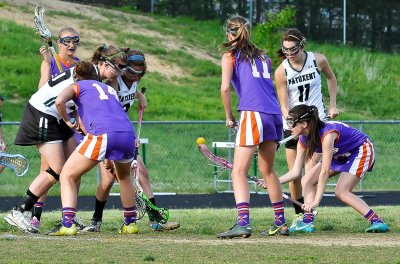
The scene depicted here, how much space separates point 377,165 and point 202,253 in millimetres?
14993

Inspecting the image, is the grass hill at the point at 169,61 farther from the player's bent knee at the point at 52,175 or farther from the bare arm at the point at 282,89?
the bare arm at the point at 282,89

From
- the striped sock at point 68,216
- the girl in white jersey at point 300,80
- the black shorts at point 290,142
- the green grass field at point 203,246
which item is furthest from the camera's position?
the black shorts at point 290,142

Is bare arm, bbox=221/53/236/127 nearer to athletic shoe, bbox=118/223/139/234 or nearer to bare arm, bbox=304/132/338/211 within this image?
bare arm, bbox=304/132/338/211

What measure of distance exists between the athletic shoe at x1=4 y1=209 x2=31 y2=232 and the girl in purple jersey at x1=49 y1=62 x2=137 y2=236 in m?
0.51

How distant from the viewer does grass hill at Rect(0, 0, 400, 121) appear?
33.8 m

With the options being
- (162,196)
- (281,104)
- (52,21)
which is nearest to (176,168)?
(162,196)

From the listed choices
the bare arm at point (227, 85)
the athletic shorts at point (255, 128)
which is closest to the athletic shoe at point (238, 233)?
the athletic shorts at point (255, 128)

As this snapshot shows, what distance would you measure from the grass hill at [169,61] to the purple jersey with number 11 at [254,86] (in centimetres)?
2017

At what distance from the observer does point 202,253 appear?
8625mm

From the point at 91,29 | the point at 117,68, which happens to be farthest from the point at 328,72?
the point at 91,29

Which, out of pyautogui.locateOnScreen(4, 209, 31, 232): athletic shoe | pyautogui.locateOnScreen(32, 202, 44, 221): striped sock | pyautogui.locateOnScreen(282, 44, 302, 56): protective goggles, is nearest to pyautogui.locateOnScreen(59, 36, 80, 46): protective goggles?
pyautogui.locateOnScreen(32, 202, 44, 221): striped sock

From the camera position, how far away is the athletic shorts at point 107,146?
996 cm

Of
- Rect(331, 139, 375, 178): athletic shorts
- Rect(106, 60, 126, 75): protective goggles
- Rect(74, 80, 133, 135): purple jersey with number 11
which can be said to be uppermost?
Rect(106, 60, 126, 75): protective goggles

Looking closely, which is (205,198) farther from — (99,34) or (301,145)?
(99,34)
